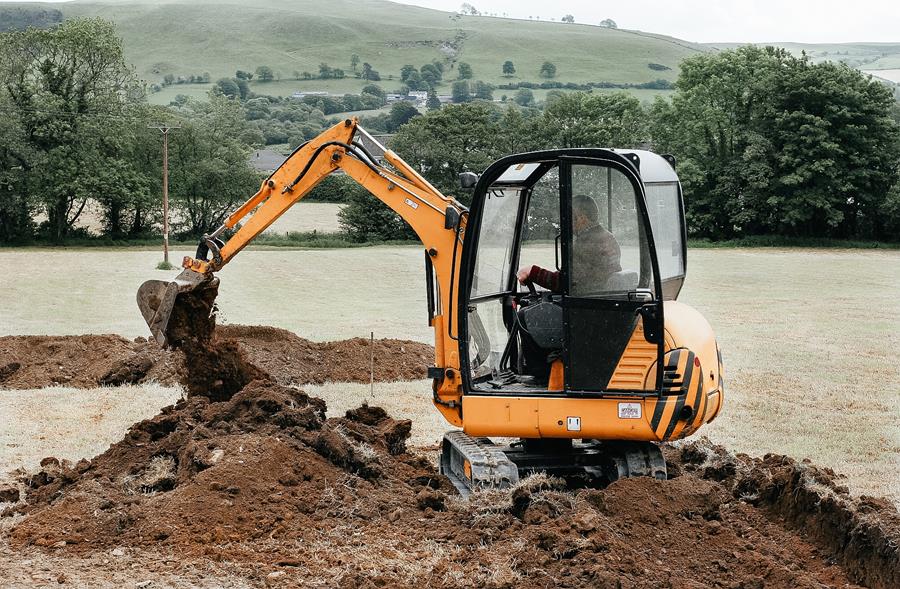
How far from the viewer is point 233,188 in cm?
5912

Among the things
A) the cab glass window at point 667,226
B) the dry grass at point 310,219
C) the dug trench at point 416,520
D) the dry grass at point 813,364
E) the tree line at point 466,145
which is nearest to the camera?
the dug trench at point 416,520

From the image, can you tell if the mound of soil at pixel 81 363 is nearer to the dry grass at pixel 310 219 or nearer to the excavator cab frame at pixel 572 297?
the excavator cab frame at pixel 572 297

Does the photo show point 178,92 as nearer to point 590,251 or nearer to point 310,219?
point 310,219

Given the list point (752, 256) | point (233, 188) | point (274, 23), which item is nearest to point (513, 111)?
point (233, 188)

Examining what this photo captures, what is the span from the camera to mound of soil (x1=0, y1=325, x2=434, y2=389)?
14.4 meters

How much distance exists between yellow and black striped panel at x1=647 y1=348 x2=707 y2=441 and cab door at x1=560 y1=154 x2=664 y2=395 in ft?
0.31

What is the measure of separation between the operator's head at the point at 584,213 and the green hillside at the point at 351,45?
132254mm

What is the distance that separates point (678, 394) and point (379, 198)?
315 cm

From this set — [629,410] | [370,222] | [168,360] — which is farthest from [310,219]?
[629,410]

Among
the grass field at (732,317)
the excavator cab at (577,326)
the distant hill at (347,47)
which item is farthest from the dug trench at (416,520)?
the distant hill at (347,47)

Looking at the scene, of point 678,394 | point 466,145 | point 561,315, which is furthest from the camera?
point 466,145

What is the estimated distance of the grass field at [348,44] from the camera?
149 meters

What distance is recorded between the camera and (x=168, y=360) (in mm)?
14758

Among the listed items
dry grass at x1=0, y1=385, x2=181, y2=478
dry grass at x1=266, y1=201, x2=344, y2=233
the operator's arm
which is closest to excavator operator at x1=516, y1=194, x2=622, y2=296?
the operator's arm
